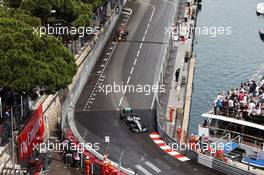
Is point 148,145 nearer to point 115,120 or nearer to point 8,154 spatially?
point 115,120

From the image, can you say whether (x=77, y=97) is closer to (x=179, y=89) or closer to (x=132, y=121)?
(x=132, y=121)

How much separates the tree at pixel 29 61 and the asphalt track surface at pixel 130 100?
6423mm

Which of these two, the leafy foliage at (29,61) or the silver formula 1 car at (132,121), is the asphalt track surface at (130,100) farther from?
the leafy foliage at (29,61)

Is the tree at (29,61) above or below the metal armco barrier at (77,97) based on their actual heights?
above

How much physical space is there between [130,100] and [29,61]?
17667 millimetres

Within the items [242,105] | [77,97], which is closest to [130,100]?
[77,97]

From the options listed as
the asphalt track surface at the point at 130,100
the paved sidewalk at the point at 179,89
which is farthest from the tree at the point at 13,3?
the paved sidewalk at the point at 179,89

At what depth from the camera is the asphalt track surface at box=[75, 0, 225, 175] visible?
1868 inches

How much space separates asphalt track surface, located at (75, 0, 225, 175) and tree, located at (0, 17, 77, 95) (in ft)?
21.1

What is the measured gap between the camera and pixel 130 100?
6181 cm

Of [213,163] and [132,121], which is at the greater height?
[132,121]

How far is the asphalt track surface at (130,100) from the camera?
156ft

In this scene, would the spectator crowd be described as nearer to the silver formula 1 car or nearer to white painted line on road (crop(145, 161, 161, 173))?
the silver formula 1 car

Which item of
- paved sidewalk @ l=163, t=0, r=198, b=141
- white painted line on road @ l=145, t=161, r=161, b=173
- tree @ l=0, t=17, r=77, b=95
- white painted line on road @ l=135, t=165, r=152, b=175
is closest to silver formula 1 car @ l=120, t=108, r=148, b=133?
paved sidewalk @ l=163, t=0, r=198, b=141
